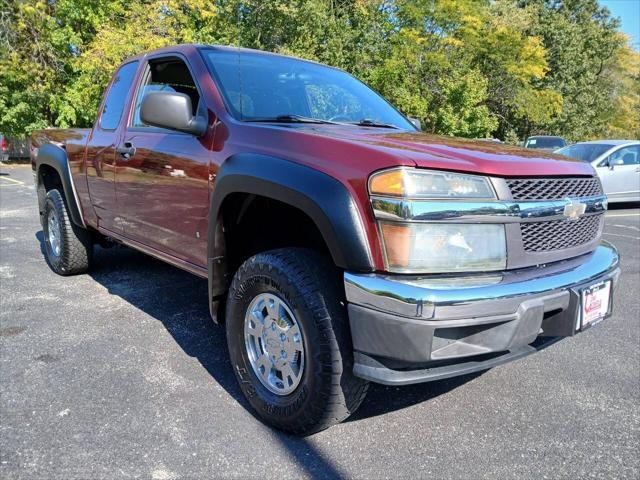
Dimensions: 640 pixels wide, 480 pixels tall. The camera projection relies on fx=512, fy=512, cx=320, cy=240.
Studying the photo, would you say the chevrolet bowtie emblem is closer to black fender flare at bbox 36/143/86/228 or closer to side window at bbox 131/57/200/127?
side window at bbox 131/57/200/127

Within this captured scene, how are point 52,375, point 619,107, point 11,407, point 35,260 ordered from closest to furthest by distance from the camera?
point 11,407 → point 52,375 → point 35,260 → point 619,107

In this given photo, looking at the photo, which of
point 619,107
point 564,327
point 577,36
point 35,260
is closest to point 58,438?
point 564,327

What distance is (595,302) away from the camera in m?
2.40

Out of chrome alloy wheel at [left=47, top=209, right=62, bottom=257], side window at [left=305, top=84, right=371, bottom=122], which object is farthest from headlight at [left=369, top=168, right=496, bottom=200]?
chrome alloy wheel at [left=47, top=209, right=62, bottom=257]

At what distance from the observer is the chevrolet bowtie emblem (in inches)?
92.4

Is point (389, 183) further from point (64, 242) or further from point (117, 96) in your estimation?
point (64, 242)

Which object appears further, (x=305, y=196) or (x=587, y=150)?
(x=587, y=150)

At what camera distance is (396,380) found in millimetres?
2004

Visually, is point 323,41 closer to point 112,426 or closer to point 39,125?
point 39,125

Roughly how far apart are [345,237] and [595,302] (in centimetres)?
129

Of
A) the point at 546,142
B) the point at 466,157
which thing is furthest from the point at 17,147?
the point at 466,157

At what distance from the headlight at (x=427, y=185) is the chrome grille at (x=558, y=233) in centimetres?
29

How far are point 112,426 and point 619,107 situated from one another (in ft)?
140

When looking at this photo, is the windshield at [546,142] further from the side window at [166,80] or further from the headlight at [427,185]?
the headlight at [427,185]
